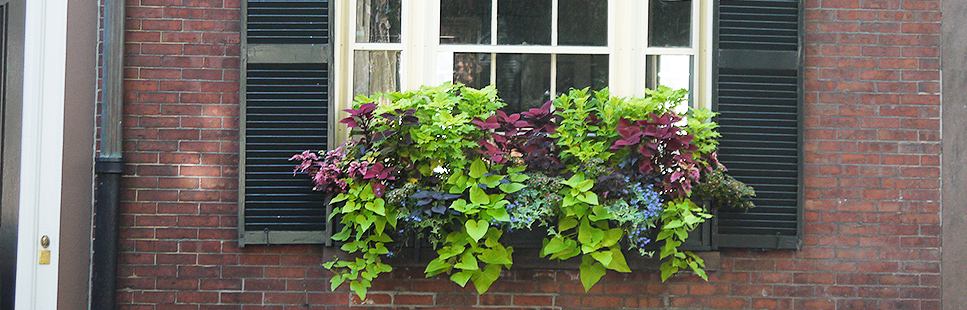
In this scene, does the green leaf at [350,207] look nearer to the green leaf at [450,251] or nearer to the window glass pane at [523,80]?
the green leaf at [450,251]

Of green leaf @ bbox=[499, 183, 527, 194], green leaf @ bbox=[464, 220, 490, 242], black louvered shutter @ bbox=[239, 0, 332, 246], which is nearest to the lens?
green leaf @ bbox=[464, 220, 490, 242]

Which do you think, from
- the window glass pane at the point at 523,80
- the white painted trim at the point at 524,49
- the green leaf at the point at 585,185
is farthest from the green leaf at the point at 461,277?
the white painted trim at the point at 524,49

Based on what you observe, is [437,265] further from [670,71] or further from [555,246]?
[670,71]

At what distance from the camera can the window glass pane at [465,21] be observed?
376 centimetres

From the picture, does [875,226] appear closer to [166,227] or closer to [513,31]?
[513,31]

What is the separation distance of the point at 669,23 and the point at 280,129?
7.04ft

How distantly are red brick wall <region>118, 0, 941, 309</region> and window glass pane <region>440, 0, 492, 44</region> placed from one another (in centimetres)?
110

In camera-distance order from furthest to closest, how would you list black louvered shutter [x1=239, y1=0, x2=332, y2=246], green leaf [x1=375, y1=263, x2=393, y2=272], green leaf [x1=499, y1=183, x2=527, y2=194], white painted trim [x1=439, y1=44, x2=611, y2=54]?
white painted trim [x1=439, y1=44, x2=611, y2=54], black louvered shutter [x1=239, y1=0, x2=332, y2=246], green leaf [x1=375, y1=263, x2=393, y2=272], green leaf [x1=499, y1=183, x2=527, y2=194]

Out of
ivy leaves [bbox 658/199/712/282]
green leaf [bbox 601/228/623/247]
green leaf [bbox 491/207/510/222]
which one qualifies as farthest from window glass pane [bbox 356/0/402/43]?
ivy leaves [bbox 658/199/712/282]

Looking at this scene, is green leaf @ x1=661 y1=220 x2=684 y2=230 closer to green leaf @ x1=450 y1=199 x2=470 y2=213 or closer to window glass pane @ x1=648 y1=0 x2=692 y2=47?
green leaf @ x1=450 y1=199 x2=470 y2=213

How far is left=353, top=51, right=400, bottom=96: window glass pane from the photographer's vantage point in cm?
372

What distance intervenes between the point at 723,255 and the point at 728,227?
0.16 meters

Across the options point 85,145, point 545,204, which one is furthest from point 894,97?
point 85,145

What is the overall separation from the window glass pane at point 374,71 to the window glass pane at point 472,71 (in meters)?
0.32
